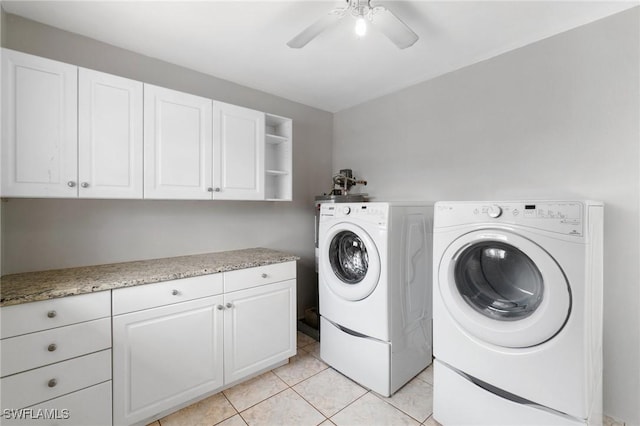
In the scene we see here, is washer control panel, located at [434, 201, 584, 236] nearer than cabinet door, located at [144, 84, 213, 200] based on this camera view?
Yes

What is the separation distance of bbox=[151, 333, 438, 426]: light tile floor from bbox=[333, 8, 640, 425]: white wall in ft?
3.77

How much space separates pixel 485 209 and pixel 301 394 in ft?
5.36

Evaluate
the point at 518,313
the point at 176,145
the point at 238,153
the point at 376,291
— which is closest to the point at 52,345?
the point at 176,145

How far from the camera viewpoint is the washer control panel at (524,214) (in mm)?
1164

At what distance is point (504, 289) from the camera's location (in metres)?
1.47

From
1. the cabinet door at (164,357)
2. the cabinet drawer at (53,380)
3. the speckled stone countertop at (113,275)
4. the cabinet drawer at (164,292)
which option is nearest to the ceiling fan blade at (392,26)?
the speckled stone countertop at (113,275)

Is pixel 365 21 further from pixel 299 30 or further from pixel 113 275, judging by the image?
pixel 113 275

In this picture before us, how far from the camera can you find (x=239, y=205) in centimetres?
254

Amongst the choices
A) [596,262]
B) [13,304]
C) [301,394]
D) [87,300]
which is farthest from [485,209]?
[13,304]

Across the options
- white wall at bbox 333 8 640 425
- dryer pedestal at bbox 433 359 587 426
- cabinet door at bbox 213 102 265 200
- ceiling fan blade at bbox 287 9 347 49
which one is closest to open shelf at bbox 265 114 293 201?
cabinet door at bbox 213 102 265 200

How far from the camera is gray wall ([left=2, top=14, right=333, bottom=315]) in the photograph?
1665 mm

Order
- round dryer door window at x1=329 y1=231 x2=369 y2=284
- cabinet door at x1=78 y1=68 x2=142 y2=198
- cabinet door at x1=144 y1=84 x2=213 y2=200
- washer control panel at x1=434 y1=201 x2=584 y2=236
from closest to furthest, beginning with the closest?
washer control panel at x1=434 y1=201 x2=584 y2=236 < cabinet door at x1=78 y1=68 x2=142 y2=198 < cabinet door at x1=144 y1=84 x2=213 y2=200 < round dryer door window at x1=329 y1=231 x2=369 y2=284

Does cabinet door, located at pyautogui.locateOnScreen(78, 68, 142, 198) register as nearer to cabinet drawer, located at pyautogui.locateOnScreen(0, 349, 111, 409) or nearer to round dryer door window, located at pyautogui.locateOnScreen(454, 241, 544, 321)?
cabinet drawer, located at pyautogui.locateOnScreen(0, 349, 111, 409)

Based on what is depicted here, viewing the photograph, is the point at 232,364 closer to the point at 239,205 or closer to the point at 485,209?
the point at 239,205
